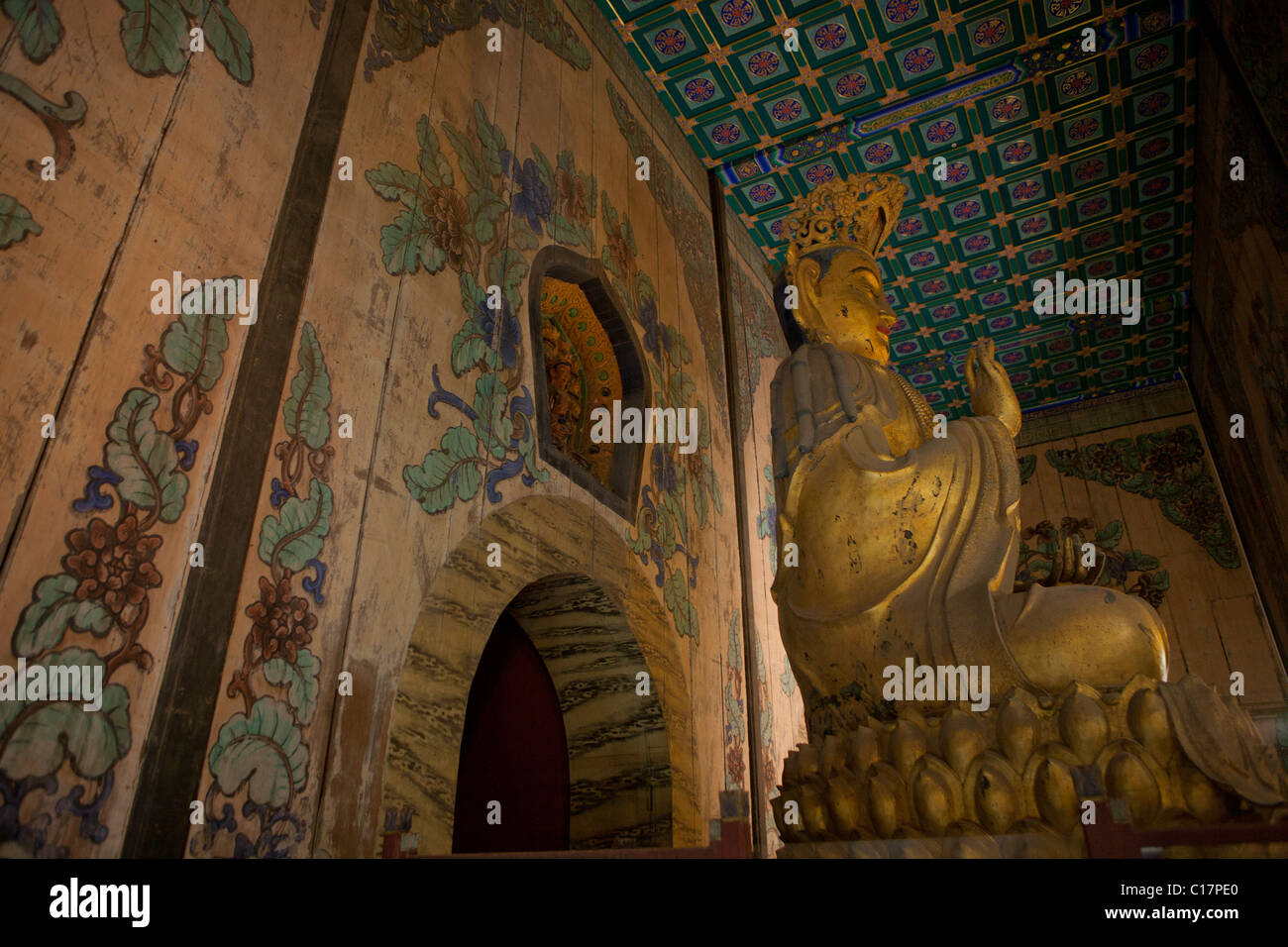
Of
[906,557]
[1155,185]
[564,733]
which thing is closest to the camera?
[906,557]

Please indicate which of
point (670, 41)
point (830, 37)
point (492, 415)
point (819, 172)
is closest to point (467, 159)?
point (492, 415)

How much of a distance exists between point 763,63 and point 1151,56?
2642 mm

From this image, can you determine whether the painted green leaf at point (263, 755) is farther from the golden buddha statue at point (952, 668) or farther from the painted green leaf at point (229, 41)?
the painted green leaf at point (229, 41)

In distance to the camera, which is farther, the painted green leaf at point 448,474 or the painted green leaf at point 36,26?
the painted green leaf at point 448,474

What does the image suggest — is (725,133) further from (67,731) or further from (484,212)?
(67,731)

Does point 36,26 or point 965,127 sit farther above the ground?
point 965,127

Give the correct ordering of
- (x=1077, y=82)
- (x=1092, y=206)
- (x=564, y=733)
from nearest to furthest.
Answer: (x=564, y=733) → (x=1077, y=82) → (x=1092, y=206)

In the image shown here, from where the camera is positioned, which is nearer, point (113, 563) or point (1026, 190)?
point (113, 563)

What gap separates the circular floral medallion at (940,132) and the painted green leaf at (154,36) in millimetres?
5216

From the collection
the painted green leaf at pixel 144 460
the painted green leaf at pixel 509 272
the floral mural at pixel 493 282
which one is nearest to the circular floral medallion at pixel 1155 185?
the floral mural at pixel 493 282

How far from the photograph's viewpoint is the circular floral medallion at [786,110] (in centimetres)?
550

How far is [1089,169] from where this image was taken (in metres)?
6.12
